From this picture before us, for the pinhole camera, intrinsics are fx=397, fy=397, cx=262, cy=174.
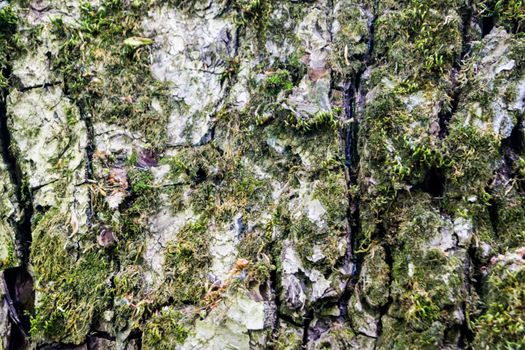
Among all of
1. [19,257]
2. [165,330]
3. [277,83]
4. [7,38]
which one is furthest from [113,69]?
[165,330]

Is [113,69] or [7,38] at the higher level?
[7,38]

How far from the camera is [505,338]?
6.80ft

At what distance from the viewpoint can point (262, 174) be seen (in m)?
2.80

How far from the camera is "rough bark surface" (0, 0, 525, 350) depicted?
239 centimetres

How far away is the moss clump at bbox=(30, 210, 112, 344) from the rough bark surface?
0.05 feet

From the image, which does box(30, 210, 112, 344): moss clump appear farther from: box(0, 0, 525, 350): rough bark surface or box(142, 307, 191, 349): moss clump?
box(142, 307, 191, 349): moss clump

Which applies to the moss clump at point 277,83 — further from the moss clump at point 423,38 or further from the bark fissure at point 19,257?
the bark fissure at point 19,257

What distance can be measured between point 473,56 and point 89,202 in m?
2.82

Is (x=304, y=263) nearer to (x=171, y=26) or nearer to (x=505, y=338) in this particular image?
(x=505, y=338)

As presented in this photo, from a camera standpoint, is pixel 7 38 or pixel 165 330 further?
pixel 7 38

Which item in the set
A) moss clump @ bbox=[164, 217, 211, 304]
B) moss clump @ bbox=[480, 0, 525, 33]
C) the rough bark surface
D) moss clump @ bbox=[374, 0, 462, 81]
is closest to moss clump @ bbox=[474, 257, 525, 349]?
the rough bark surface

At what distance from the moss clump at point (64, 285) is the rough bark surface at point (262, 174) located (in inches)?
0.6

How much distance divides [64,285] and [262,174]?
5.11ft

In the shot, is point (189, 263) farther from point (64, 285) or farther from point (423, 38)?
point (423, 38)
